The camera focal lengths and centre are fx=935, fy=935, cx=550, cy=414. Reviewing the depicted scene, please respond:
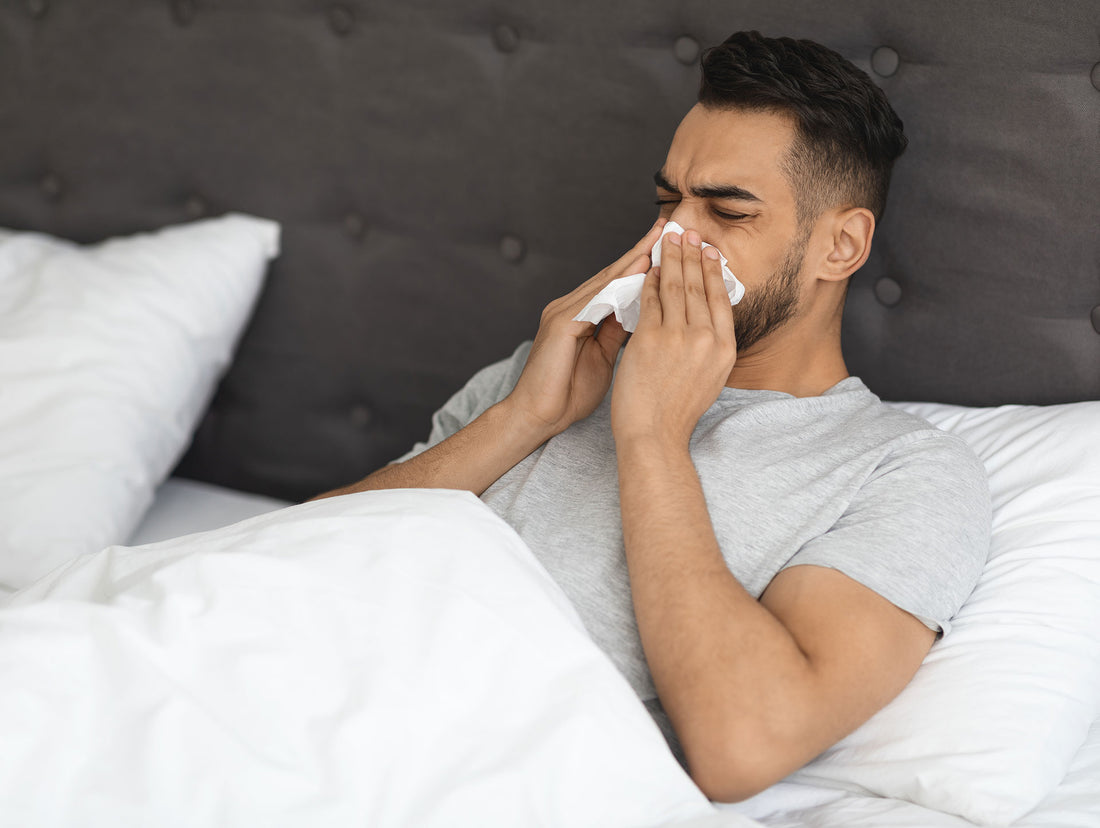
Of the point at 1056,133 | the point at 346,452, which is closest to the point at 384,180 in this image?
the point at 346,452

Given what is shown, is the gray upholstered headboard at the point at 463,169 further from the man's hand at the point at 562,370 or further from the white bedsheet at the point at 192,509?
the man's hand at the point at 562,370

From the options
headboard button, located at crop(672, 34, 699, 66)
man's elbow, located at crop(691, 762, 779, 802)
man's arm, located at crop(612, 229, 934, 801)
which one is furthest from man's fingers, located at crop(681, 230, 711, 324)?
man's elbow, located at crop(691, 762, 779, 802)

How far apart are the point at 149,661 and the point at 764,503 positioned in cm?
66

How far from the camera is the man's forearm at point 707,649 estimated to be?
0.87 meters

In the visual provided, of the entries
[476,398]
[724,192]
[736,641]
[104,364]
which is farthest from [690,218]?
[104,364]

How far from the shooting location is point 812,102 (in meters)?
1.21

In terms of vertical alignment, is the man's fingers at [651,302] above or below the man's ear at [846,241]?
below

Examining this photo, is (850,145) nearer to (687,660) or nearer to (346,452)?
(687,660)

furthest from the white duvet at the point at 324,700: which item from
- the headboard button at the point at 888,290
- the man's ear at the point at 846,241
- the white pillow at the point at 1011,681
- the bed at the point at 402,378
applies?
the headboard button at the point at 888,290

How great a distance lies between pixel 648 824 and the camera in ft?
2.59

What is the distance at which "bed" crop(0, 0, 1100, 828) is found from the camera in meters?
0.77

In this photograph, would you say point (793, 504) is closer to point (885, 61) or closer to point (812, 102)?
point (812, 102)

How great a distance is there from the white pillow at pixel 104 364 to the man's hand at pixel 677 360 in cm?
83

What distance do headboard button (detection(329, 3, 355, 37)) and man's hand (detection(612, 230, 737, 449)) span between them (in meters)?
0.83
